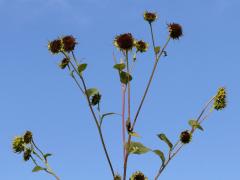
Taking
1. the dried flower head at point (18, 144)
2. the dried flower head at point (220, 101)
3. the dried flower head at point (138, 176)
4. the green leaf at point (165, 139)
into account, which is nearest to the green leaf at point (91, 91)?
the green leaf at point (165, 139)

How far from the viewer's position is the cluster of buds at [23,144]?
16.7 ft

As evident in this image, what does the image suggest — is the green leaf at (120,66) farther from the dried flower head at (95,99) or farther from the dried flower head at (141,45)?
the dried flower head at (141,45)

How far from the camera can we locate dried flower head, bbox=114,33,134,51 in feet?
16.1

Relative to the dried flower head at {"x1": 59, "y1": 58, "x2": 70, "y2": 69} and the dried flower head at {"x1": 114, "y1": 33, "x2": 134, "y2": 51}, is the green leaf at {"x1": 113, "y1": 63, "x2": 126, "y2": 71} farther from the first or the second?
the dried flower head at {"x1": 59, "y1": 58, "x2": 70, "y2": 69}

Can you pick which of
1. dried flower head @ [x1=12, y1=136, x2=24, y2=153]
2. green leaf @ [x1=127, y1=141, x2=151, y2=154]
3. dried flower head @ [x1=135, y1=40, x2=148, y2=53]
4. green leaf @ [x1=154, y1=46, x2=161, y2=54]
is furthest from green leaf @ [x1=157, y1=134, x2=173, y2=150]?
dried flower head @ [x1=12, y1=136, x2=24, y2=153]

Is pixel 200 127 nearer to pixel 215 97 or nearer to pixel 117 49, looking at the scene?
pixel 215 97

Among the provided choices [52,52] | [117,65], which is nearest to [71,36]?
[52,52]

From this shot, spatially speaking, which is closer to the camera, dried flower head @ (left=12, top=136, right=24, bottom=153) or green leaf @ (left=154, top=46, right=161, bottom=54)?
green leaf @ (left=154, top=46, right=161, bottom=54)

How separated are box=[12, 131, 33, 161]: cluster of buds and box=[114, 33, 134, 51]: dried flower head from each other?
1.38 m

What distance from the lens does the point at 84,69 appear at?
4.66 meters

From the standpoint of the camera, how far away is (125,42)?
4.91 m

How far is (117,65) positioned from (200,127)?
1.03m

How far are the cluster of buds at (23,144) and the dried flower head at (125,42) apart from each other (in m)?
1.38

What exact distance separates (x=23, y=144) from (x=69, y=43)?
128 cm
